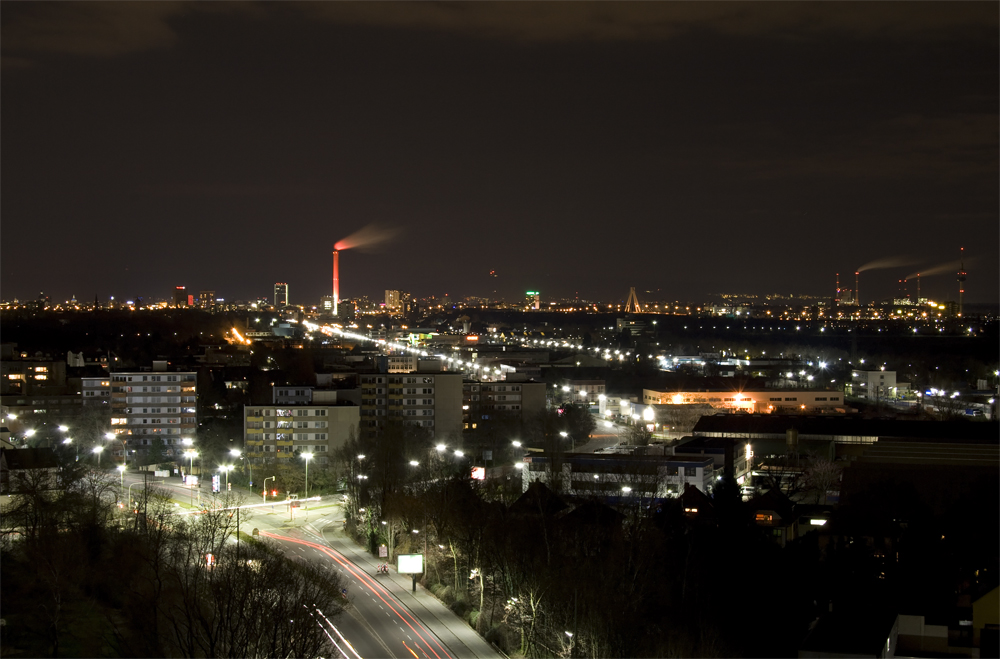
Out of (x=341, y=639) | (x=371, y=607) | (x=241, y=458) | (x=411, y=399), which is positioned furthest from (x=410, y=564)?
(x=411, y=399)

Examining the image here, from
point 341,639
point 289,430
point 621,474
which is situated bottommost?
point 341,639

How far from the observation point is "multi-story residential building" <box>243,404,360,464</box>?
9.55 metres

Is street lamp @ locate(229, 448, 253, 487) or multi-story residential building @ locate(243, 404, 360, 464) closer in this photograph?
street lamp @ locate(229, 448, 253, 487)

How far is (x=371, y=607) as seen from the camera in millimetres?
5398

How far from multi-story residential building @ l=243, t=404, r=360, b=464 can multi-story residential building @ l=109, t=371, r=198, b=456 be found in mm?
1369

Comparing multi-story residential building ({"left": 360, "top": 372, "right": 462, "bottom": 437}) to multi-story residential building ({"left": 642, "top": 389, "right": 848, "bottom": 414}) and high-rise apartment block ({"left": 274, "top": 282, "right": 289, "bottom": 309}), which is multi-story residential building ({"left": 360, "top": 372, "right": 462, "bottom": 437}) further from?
high-rise apartment block ({"left": 274, "top": 282, "right": 289, "bottom": 309})

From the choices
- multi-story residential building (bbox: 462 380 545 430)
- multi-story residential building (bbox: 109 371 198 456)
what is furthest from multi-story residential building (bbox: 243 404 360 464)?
multi-story residential building (bbox: 462 380 545 430)

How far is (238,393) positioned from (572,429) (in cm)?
490

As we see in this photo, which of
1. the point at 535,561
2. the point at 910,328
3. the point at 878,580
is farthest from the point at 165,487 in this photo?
the point at 910,328

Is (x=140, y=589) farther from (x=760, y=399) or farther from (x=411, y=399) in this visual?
(x=760, y=399)

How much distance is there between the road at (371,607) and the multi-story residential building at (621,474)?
1594 millimetres

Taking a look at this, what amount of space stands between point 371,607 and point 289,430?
14.5 ft

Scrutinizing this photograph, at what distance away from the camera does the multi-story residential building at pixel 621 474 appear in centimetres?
763

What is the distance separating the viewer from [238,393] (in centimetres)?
1341
